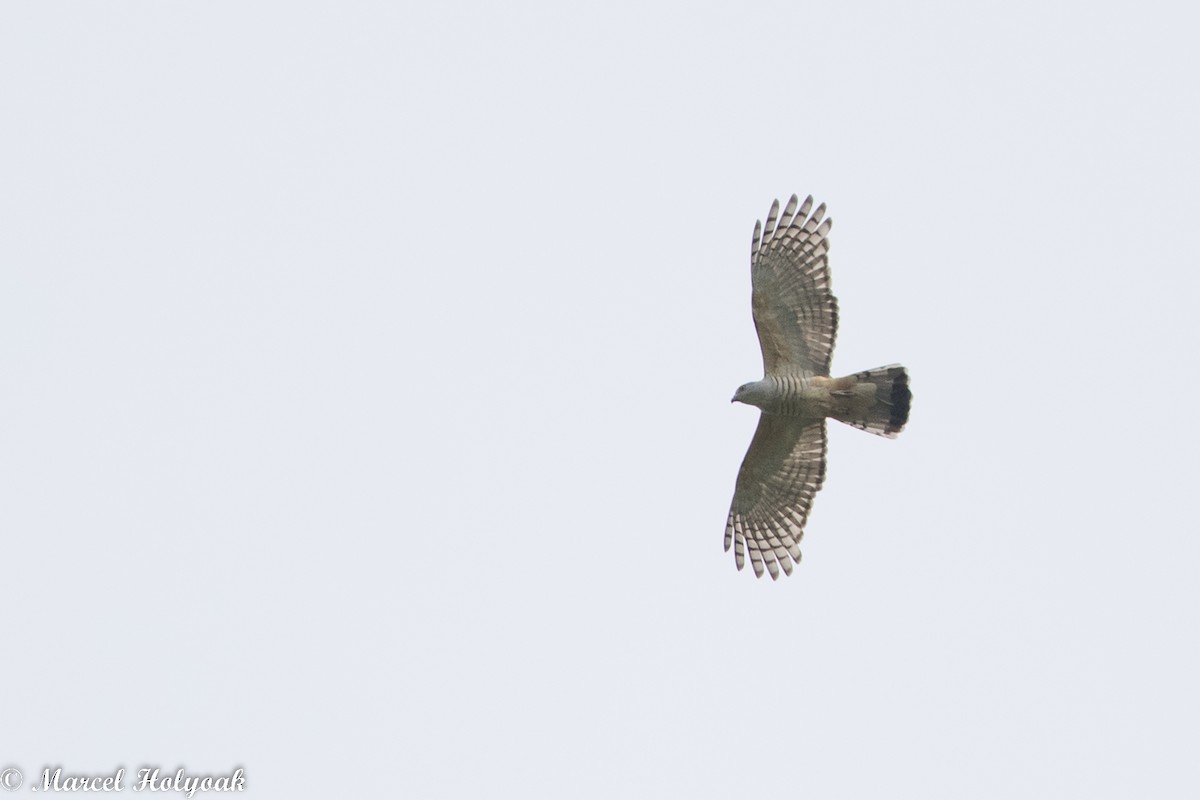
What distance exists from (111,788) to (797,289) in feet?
27.0

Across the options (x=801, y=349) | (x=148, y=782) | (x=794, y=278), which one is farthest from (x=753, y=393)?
(x=148, y=782)

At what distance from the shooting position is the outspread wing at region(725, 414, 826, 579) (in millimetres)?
18172

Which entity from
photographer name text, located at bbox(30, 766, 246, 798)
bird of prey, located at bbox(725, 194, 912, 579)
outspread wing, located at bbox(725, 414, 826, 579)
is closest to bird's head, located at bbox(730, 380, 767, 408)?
bird of prey, located at bbox(725, 194, 912, 579)

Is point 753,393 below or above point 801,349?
below

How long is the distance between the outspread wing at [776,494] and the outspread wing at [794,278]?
112 cm
